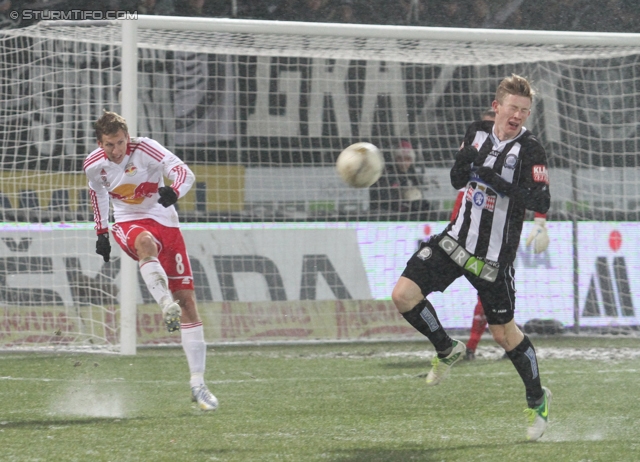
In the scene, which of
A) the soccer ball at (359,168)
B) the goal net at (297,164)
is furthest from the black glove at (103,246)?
the goal net at (297,164)

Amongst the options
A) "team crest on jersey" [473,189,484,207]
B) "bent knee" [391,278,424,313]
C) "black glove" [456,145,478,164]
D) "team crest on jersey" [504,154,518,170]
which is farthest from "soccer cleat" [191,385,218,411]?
"team crest on jersey" [504,154,518,170]

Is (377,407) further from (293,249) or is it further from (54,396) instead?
(293,249)

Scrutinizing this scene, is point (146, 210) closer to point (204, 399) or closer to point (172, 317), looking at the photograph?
point (172, 317)

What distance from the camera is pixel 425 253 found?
564 cm

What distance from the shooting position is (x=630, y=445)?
5.30 m

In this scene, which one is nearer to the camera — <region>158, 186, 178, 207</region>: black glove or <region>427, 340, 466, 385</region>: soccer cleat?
<region>427, 340, 466, 385</region>: soccer cleat

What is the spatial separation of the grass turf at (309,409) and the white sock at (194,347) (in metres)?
0.30

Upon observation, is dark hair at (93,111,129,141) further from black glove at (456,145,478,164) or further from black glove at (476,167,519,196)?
black glove at (476,167,519,196)

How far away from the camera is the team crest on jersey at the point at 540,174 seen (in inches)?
Result: 212

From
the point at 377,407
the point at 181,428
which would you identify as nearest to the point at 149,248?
the point at 181,428

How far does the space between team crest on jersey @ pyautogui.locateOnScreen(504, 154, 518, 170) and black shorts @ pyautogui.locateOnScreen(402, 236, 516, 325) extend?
56 centimetres

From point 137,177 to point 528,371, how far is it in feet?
9.76

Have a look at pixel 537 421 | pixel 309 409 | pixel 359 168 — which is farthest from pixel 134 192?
pixel 537 421

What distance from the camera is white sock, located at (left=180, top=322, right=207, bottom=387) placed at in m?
6.59
